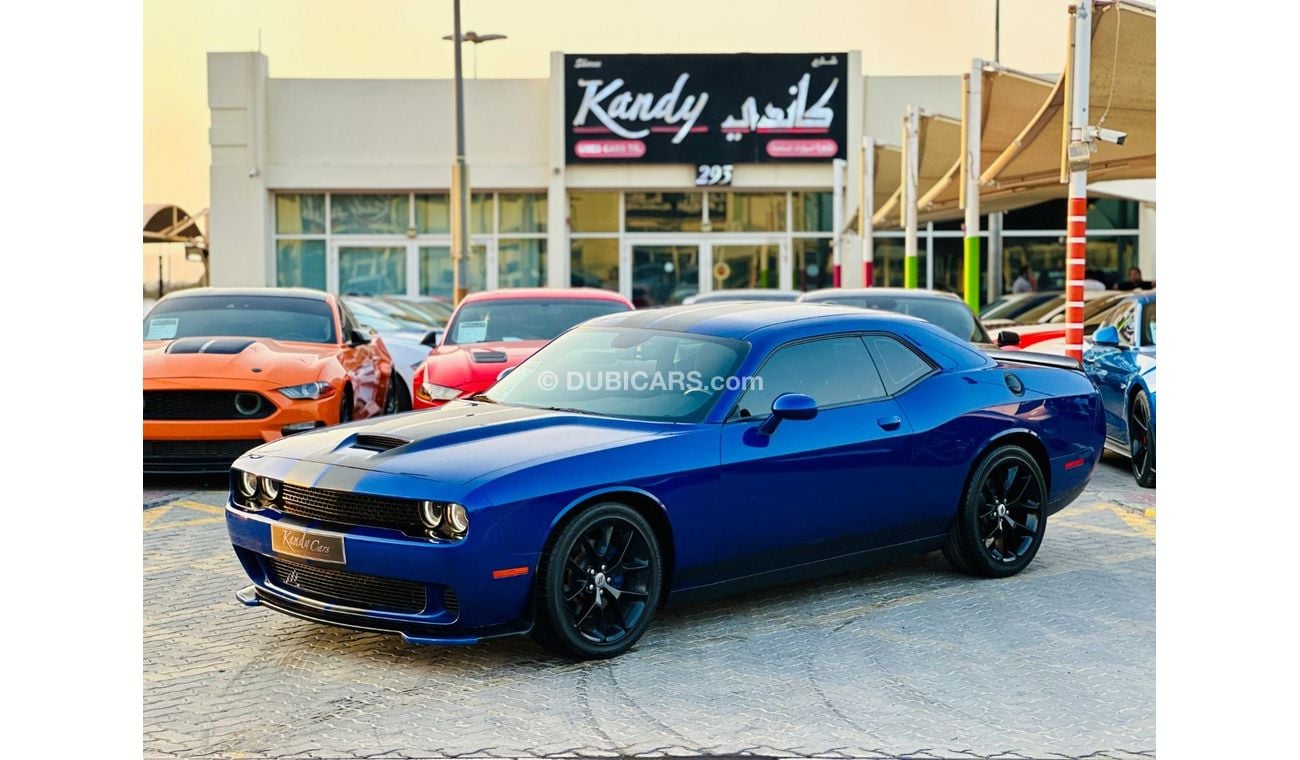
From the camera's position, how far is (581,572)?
19.5ft

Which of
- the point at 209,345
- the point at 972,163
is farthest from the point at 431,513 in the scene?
the point at 972,163

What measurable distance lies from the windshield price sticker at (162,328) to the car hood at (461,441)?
18.4ft

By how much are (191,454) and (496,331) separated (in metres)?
2.95

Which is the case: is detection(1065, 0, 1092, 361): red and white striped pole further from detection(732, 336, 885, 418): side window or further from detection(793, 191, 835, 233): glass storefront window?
detection(793, 191, 835, 233): glass storefront window

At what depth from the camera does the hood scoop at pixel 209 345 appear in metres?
11.1

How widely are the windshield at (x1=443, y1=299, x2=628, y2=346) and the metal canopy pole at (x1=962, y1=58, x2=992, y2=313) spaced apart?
292 inches

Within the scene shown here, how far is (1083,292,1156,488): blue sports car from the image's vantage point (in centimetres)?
1110

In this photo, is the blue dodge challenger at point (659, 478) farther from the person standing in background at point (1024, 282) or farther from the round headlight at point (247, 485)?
the person standing in background at point (1024, 282)

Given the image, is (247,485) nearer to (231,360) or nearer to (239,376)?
(239,376)

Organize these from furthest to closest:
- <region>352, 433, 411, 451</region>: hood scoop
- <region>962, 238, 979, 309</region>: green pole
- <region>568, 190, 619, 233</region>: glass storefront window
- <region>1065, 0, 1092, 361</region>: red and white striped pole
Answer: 1. <region>568, 190, 619, 233</region>: glass storefront window
2. <region>962, 238, 979, 309</region>: green pole
3. <region>1065, 0, 1092, 361</region>: red and white striped pole
4. <region>352, 433, 411, 451</region>: hood scoop

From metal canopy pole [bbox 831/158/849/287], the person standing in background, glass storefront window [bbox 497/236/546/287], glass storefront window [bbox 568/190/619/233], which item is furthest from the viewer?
glass storefront window [bbox 497/236/546/287]

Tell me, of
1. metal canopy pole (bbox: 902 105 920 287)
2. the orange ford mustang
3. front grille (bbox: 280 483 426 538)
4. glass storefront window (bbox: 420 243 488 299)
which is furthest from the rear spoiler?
glass storefront window (bbox: 420 243 488 299)
